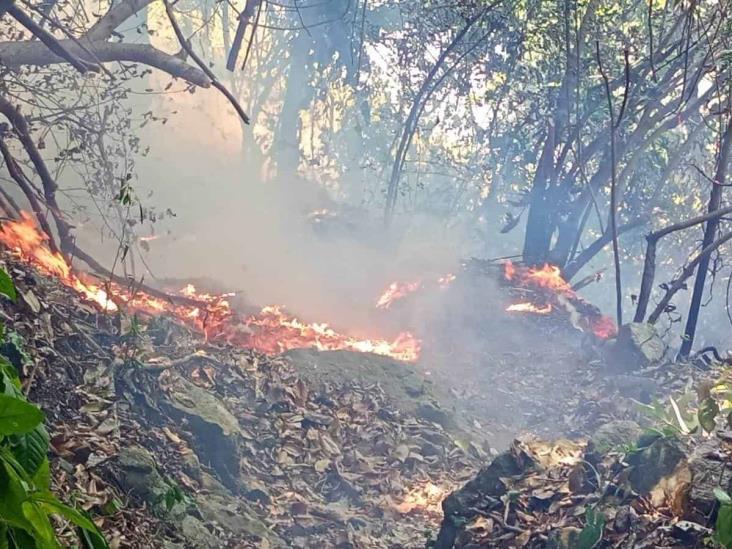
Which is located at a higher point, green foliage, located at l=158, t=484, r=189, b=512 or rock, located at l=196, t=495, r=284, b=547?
green foliage, located at l=158, t=484, r=189, b=512

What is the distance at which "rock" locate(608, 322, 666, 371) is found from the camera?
9.84 m

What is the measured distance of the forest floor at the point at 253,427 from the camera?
167 inches

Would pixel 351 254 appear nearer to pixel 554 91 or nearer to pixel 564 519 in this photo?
pixel 554 91

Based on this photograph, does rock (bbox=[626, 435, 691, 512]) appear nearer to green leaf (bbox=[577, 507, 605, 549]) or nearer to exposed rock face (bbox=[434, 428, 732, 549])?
exposed rock face (bbox=[434, 428, 732, 549])

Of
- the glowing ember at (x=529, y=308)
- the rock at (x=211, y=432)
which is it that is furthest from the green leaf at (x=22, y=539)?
the glowing ember at (x=529, y=308)

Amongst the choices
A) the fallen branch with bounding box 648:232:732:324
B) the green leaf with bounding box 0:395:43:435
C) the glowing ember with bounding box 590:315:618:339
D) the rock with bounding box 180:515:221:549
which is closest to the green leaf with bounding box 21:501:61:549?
the green leaf with bounding box 0:395:43:435

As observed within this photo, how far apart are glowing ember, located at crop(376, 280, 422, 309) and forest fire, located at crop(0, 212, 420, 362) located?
4.53ft

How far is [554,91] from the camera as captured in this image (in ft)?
45.3

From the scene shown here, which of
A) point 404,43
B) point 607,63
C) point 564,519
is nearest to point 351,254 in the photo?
point 404,43

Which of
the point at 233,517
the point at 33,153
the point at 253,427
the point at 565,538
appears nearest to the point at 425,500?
the point at 253,427

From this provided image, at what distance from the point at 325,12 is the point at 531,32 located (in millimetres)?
7586

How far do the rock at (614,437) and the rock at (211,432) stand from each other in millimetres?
2962

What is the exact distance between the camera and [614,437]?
17.9 feet

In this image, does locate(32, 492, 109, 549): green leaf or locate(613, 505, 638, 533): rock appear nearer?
locate(32, 492, 109, 549): green leaf
